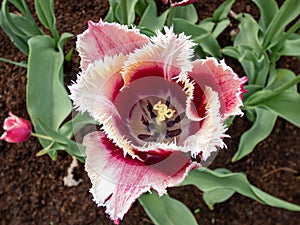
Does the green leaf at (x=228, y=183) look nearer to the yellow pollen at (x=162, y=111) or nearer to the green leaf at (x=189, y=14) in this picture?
the yellow pollen at (x=162, y=111)

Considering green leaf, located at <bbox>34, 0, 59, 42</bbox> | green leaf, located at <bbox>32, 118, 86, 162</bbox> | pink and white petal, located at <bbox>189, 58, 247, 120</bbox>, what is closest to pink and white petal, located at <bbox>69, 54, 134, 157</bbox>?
pink and white petal, located at <bbox>189, 58, 247, 120</bbox>

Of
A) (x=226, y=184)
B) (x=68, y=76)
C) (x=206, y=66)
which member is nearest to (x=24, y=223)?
(x=68, y=76)

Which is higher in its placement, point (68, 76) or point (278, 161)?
point (68, 76)

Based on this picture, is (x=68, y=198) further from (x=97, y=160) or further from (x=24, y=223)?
(x=97, y=160)

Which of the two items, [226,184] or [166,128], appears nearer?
[166,128]

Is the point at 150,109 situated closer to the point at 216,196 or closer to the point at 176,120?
the point at 176,120

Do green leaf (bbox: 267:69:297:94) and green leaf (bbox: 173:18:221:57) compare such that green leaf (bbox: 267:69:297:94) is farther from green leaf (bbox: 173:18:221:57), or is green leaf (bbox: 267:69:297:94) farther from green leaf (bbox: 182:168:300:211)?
green leaf (bbox: 182:168:300:211)
